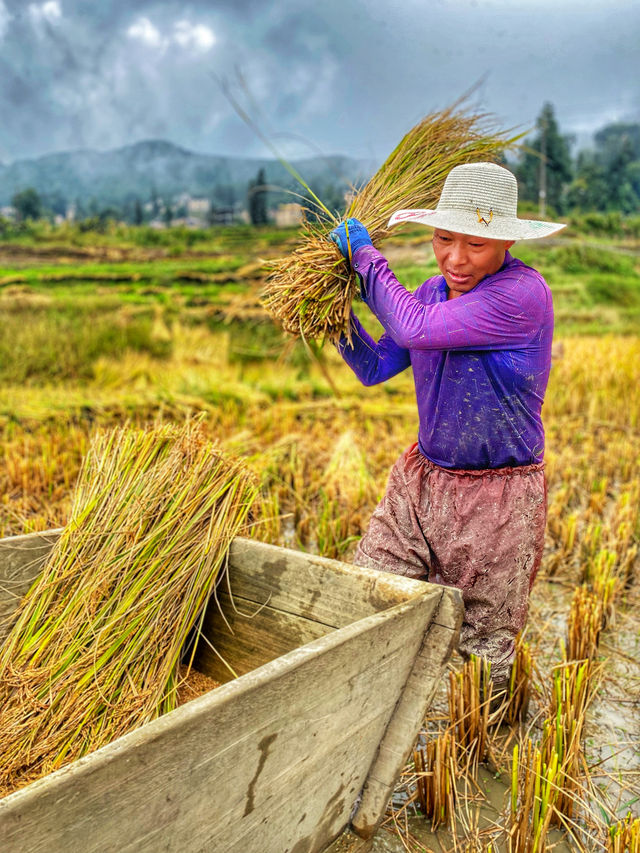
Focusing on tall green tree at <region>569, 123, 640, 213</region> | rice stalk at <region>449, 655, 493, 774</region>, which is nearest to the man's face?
rice stalk at <region>449, 655, 493, 774</region>

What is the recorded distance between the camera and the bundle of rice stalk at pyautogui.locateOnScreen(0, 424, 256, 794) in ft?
6.39

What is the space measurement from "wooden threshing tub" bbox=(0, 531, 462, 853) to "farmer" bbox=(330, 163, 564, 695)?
1.18ft

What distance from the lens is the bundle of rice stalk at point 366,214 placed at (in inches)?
87.0

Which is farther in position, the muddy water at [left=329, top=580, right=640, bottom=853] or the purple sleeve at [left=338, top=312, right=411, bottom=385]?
the purple sleeve at [left=338, top=312, right=411, bottom=385]

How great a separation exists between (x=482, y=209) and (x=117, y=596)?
1.45 meters

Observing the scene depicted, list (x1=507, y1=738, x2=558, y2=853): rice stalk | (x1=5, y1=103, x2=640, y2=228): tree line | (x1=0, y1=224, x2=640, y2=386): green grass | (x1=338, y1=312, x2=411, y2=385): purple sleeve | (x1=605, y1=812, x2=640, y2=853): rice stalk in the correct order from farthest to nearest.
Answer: (x1=5, y1=103, x2=640, y2=228): tree line, (x1=0, y1=224, x2=640, y2=386): green grass, (x1=338, y1=312, x2=411, y2=385): purple sleeve, (x1=507, y1=738, x2=558, y2=853): rice stalk, (x1=605, y1=812, x2=640, y2=853): rice stalk

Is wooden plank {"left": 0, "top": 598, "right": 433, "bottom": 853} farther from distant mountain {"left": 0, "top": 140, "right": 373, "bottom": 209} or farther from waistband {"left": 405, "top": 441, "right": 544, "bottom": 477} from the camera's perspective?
distant mountain {"left": 0, "top": 140, "right": 373, "bottom": 209}

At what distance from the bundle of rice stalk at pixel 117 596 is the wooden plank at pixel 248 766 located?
0.60 meters

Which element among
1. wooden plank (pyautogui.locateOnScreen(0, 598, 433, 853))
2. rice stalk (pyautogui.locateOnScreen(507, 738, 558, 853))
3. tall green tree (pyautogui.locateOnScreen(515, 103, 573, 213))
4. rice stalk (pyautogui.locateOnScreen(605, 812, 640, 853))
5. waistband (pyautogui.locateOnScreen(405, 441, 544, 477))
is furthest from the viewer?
tall green tree (pyautogui.locateOnScreen(515, 103, 573, 213))

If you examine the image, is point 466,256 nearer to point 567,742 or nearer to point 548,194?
point 567,742

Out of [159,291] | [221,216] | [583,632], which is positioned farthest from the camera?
[221,216]

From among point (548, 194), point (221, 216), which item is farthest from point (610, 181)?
point (221, 216)

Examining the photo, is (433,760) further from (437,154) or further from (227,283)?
(227,283)

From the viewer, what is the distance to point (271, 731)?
4.83 ft
